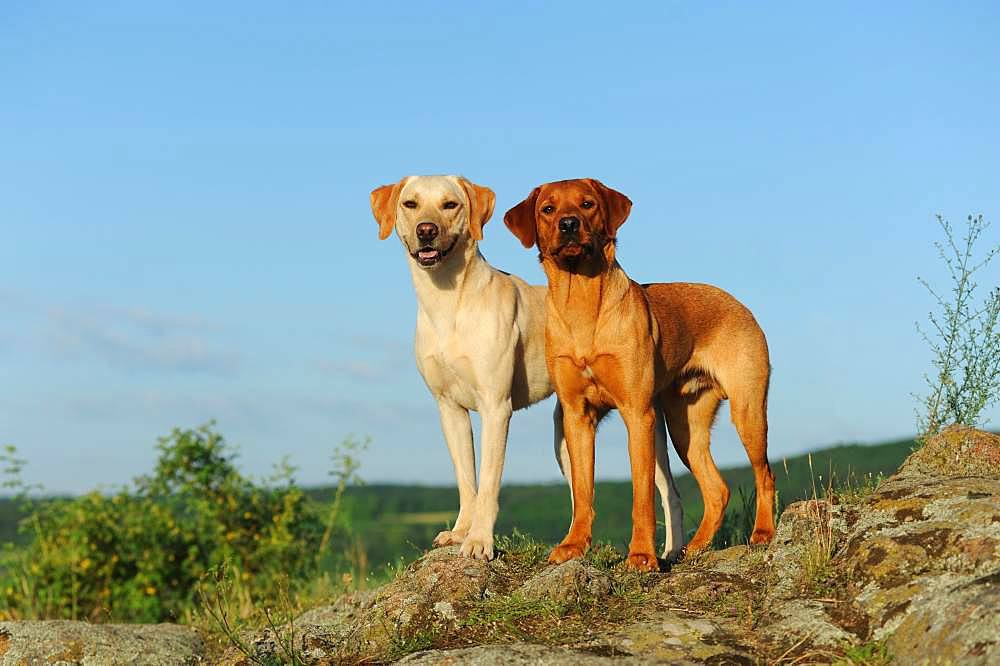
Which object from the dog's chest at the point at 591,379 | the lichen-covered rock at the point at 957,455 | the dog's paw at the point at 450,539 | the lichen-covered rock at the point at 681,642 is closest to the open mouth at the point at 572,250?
the dog's chest at the point at 591,379

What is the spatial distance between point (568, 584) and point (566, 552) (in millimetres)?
791

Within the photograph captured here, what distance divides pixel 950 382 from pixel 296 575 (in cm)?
848

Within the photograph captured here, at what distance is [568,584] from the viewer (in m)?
6.64

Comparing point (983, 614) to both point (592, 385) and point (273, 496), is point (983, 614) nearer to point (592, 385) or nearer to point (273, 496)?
point (592, 385)

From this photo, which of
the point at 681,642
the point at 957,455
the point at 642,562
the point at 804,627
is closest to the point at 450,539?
the point at 642,562

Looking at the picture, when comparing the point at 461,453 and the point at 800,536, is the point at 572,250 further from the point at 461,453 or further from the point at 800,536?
the point at 800,536

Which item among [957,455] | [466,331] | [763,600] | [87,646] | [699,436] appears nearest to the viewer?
[763,600]

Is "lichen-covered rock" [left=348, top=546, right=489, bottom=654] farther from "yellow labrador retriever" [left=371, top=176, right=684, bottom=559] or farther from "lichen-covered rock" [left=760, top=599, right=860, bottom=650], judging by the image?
"lichen-covered rock" [left=760, top=599, right=860, bottom=650]

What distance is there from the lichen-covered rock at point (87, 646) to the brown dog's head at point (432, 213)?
149 inches

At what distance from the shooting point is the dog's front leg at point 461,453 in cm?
822

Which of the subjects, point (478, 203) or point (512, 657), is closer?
point (512, 657)

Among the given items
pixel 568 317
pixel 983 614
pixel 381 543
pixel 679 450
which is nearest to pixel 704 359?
pixel 679 450

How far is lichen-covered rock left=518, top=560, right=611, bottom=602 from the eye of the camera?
661 centimetres

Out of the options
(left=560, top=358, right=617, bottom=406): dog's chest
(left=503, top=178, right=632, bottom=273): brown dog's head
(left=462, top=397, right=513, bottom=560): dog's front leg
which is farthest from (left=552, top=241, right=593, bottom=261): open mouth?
(left=462, top=397, right=513, bottom=560): dog's front leg
